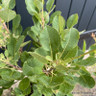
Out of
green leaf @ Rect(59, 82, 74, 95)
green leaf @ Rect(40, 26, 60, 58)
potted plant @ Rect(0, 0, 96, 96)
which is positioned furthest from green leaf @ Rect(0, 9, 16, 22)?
green leaf @ Rect(59, 82, 74, 95)

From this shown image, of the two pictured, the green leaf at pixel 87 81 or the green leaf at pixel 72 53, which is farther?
the green leaf at pixel 87 81

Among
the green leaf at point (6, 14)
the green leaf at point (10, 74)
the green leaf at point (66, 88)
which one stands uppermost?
the green leaf at point (6, 14)

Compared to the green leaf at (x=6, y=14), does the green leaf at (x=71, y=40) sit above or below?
below

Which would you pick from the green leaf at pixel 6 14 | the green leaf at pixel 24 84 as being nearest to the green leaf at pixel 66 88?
the green leaf at pixel 24 84

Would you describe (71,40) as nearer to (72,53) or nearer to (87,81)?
(72,53)

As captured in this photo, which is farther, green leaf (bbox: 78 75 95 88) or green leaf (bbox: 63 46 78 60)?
green leaf (bbox: 78 75 95 88)

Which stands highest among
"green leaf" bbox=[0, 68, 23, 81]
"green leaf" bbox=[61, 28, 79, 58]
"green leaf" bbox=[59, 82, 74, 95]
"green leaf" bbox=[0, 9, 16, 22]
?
"green leaf" bbox=[0, 9, 16, 22]

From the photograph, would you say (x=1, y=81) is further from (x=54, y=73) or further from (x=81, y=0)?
(x=81, y=0)

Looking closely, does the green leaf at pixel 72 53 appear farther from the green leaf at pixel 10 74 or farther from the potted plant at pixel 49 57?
the green leaf at pixel 10 74

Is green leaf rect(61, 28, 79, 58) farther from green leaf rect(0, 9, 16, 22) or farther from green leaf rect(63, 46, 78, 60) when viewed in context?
green leaf rect(0, 9, 16, 22)

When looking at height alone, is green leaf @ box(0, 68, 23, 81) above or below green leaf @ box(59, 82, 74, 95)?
above

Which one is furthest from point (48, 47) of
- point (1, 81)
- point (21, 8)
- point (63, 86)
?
point (21, 8)
